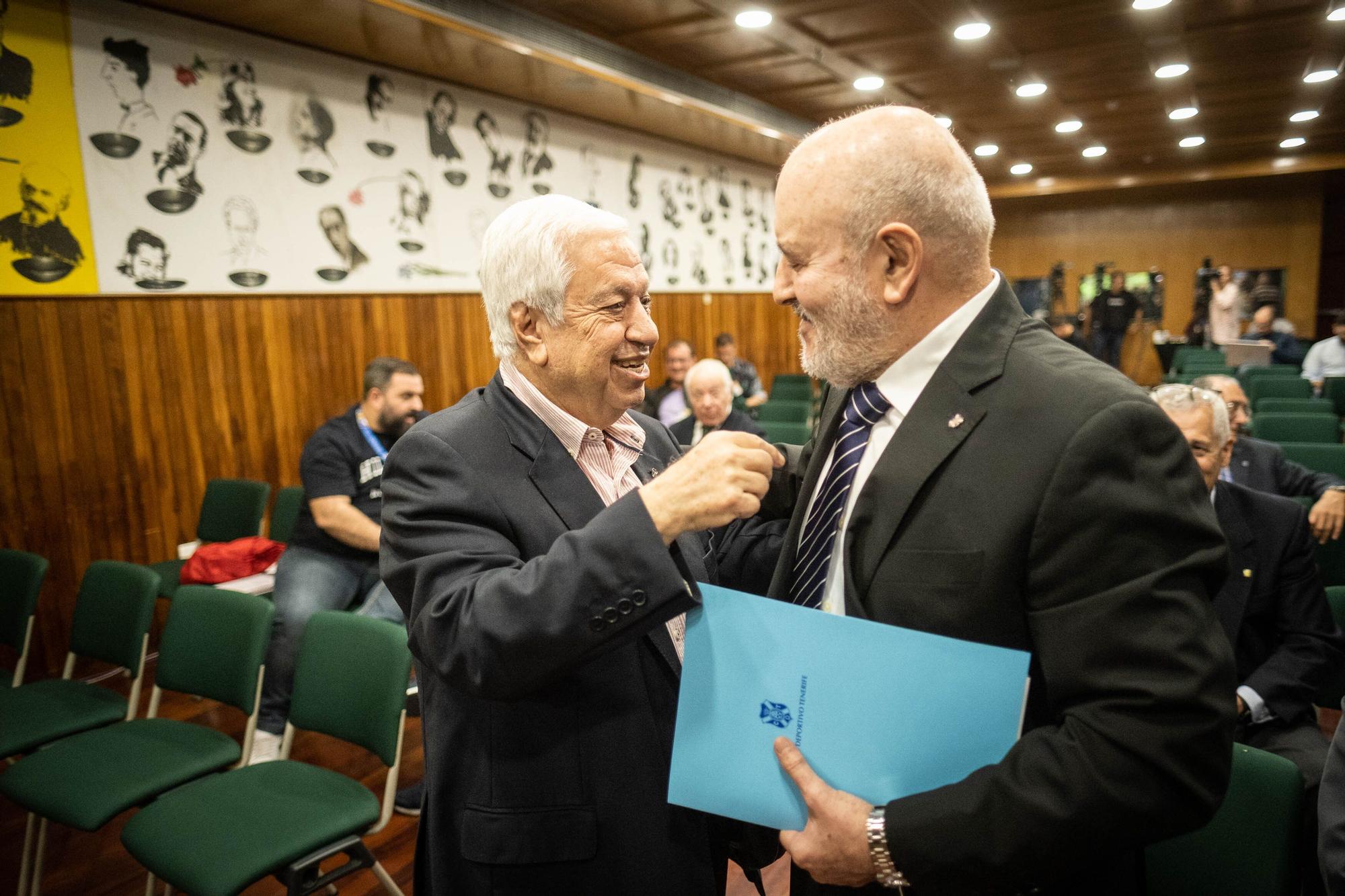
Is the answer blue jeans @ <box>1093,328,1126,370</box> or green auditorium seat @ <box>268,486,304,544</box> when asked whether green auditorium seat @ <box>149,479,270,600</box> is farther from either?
blue jeans @ <box>1093,328,1126,370</box>

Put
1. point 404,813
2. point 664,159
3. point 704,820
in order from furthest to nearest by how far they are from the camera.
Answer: point 664,159, point 404,813, point 704,820

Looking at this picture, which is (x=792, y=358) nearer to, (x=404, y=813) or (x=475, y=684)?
(x=404, y=813)

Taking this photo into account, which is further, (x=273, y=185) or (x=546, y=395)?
(x=273, y=185)

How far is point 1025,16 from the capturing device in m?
5.94

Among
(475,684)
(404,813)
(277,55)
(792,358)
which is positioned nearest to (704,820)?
(475,684)

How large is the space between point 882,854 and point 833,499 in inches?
17.0

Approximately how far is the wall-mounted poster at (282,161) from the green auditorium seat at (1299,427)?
5.71m

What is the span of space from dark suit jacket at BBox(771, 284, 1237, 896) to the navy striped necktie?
4.0 inches

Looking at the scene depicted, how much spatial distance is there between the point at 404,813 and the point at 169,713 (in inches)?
65.1

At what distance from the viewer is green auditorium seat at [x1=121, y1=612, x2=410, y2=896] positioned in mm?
1934

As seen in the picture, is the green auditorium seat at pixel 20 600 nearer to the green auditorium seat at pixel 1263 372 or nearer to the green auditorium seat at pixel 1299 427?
the green auditorium seat at pixel 1299 427

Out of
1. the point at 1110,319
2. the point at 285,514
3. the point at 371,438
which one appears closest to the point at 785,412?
the point at 371,438

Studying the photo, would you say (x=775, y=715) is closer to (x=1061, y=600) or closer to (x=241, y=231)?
(x=1061, y=600)

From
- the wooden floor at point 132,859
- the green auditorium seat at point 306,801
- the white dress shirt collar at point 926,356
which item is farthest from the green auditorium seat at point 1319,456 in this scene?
the green auditorium seat at point 306,801
